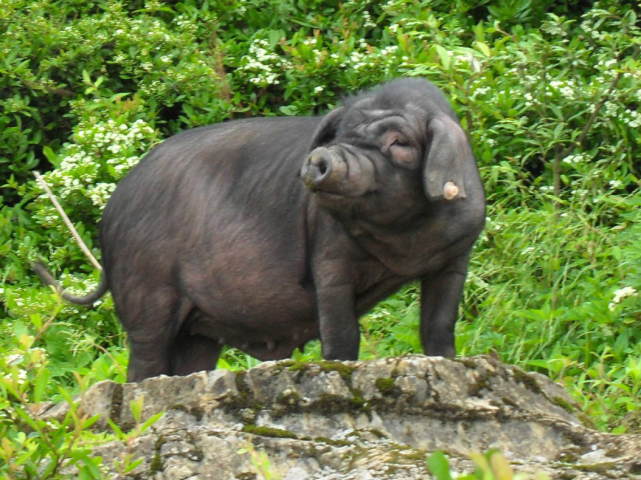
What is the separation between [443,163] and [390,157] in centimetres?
21

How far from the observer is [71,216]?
278 inches

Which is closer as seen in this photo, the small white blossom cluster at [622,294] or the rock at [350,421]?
the rock at [350,421]

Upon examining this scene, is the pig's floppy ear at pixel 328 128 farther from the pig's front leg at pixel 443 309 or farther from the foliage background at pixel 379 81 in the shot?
the foliage background at pixel 379 81

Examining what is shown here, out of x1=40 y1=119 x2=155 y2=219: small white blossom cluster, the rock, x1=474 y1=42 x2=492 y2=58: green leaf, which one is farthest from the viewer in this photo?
x1=40 y1=119 x2=155 y2=219: small white blossom cluster

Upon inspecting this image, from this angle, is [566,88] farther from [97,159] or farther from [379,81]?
[97,159]

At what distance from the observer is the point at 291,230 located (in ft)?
15.9

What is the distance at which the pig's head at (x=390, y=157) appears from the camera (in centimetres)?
420

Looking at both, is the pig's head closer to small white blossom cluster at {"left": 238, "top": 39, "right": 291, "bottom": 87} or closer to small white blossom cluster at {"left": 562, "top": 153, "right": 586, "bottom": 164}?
small white blossom cluster at {"left": 562, "top": 153, "right": 586, "bottom": 164}

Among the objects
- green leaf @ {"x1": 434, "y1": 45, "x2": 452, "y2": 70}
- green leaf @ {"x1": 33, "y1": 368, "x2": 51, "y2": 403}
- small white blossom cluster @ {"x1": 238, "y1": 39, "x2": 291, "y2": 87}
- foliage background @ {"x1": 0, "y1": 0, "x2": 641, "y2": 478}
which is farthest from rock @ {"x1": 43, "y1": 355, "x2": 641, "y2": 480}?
small white blossom cluster @ {"x1": 238, "y1": 39, "x2": 291, "y2": 87}

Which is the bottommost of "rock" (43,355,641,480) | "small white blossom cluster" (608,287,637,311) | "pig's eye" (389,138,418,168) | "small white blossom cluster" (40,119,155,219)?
"small white blossom cluster" (40,119,155,219)

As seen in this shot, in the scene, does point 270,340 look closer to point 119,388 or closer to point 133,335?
point 133,335

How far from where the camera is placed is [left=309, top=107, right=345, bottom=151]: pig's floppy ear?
4.55 m

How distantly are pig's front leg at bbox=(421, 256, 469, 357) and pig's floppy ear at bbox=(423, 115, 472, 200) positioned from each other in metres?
0.44

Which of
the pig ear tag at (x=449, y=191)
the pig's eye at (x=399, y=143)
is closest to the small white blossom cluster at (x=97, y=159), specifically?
the pig's eye at (x=399, y=143)
